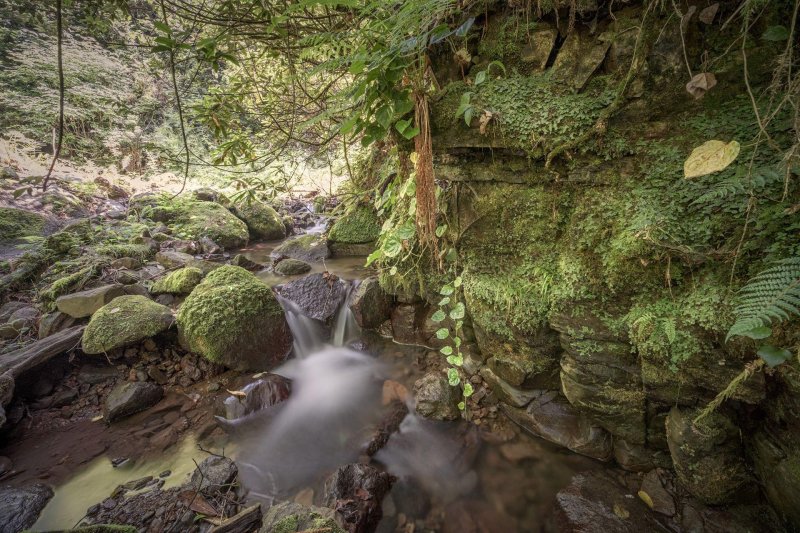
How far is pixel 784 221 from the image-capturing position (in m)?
1.70

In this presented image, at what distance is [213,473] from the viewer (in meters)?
2.97

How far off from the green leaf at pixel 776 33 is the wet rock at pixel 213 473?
4.79m

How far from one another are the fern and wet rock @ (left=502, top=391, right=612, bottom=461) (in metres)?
1.71

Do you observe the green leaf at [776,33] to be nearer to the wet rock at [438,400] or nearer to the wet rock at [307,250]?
the wet rock at [438,400]

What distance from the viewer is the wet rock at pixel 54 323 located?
4.49 meters

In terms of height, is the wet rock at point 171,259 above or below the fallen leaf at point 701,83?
below

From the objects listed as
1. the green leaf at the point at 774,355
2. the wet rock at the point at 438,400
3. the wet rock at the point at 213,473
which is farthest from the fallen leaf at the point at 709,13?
the wet rock at the point at 213,473

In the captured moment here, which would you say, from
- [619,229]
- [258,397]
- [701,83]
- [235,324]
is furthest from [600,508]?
[235,324]

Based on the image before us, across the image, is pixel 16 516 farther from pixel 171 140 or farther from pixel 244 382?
pixel 171 140

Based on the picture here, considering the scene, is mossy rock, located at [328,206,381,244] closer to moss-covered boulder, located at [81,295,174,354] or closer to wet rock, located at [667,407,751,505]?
moss-covered boulder, located at [81,295,174,354]

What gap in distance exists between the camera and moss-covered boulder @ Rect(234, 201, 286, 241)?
28.8 feet

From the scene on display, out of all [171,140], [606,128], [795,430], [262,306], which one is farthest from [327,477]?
[171,140]

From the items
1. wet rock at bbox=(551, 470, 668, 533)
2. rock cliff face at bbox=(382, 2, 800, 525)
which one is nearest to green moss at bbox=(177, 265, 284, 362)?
rock cliff face at bbox=(382, 2, 800, 525)

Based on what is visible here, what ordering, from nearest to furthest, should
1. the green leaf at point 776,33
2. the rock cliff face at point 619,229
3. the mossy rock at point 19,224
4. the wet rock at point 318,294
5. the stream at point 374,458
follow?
1. the green leaf at point 776,33
2. the rock cliff face at point 619,229
3. the stream at point 374,458
4. the wet rock at point 318,294
5. the mossy rock at point 19,224
